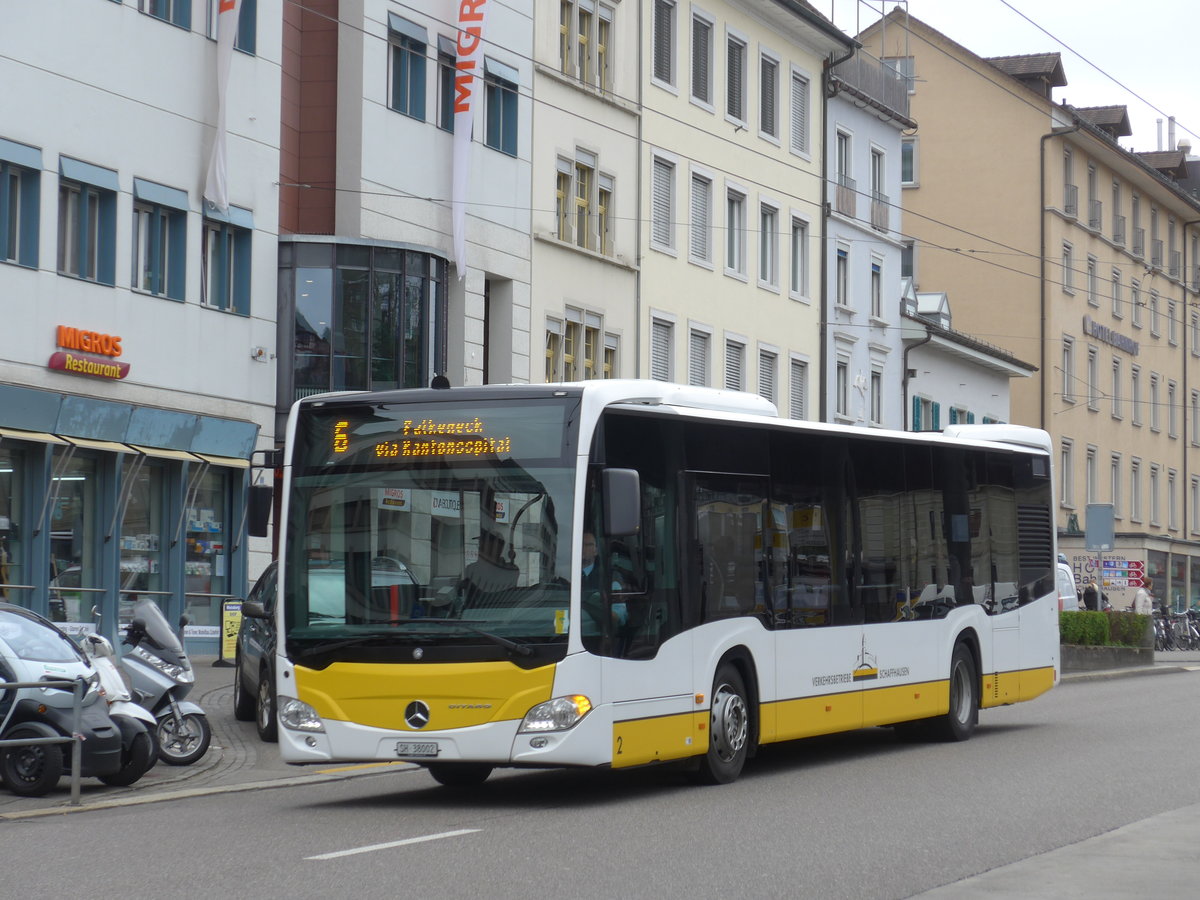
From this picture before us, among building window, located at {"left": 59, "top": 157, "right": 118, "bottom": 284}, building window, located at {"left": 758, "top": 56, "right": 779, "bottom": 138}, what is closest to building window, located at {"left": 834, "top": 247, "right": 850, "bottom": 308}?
building window, located at {"left": 758, "top": 56, "right": 779, "bottom": 138}

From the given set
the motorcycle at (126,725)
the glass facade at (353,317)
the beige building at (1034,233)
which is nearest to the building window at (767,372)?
the glass facade at (353,317)

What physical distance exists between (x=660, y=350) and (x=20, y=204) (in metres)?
17.5

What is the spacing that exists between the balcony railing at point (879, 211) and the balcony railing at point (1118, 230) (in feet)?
61.0

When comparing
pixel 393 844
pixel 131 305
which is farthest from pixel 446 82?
pixel 393 844

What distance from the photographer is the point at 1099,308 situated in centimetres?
6656

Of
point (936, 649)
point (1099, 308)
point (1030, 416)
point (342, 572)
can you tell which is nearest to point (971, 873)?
point (342, 572)

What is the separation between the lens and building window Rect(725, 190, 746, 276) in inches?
1747

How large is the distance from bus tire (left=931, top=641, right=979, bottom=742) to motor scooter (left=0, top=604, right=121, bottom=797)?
7.96 meters

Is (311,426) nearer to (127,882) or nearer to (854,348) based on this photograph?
(127,882)

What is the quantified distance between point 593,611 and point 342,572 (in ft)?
5.53

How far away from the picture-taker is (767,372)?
46.2 meters

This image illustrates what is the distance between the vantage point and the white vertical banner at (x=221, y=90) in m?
29.0

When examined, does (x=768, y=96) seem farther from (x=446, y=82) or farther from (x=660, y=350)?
(x=446, y=82)

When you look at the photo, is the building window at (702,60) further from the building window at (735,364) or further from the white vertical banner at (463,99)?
the white vertical banner at (463,99)
